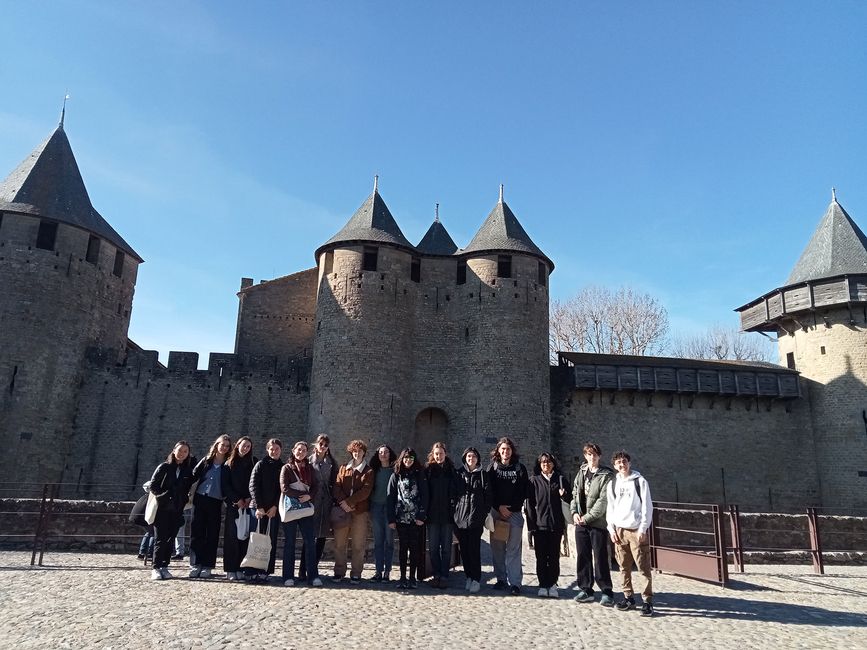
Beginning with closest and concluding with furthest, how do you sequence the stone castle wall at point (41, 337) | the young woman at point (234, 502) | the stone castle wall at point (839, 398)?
the young woman at point (234, 502) < the stone castle wall at point (41, 337) < the stone castle wall at point (839, 398)

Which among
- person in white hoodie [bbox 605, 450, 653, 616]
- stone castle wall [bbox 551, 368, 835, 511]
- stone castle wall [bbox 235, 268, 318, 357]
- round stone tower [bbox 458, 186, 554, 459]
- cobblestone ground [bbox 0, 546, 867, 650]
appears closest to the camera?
cobblestone ground [bbox 0, 546, 867, 650]

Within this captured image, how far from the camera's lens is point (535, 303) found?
19125 millimetres

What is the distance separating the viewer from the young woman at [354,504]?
7125 mm

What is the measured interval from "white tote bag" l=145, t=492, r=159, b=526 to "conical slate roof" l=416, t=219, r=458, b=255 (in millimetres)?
14089

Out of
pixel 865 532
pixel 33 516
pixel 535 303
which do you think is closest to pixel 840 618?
pixel 865 532

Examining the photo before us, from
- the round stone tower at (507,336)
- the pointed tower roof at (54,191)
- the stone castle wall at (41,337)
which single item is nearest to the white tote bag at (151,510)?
the round stone tower at (507,336)

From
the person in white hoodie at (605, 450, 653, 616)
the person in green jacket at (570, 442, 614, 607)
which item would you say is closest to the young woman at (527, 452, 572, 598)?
the person in green jacket at (570, 442, 614, 607)

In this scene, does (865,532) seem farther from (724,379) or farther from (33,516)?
(33,516)

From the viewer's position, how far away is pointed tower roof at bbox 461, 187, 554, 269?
763 inches

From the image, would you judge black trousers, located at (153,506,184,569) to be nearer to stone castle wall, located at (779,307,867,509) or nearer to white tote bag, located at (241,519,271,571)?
white tote bag, located at (241,519,271,571)

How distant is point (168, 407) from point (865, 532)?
18.3 m

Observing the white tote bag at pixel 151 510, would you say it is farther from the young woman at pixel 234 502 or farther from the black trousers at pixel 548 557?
the black trousers at pixel 548 557

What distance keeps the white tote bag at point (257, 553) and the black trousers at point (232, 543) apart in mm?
249

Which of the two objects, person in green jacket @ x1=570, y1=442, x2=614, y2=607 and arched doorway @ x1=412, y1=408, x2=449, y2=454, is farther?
arched doorway @ x1=412, y1=408, x2=449, y2=454
